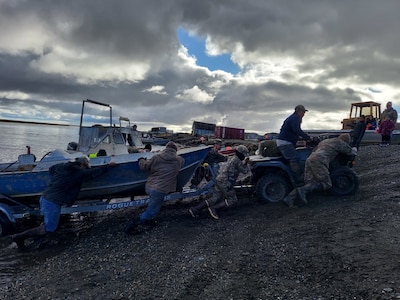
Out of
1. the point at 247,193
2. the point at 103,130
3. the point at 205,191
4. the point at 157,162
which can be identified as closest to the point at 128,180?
the point at 157,162

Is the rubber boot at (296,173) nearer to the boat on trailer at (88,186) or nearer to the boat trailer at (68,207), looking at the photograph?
the boat trailer at (68,207)

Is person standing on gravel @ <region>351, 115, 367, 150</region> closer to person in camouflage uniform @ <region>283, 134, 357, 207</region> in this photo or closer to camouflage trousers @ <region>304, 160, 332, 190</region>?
person in camouflage uniform @ <region>283, 134, 357, 207</region>

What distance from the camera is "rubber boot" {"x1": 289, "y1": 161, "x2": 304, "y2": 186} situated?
23.8ft

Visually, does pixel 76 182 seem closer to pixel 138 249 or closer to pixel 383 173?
pixel 138 249

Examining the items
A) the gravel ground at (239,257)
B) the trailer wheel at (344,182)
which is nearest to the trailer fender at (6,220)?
the gravel ground at (239,257)

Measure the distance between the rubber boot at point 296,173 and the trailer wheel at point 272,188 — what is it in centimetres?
23

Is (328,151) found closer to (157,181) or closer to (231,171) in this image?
(231,171)

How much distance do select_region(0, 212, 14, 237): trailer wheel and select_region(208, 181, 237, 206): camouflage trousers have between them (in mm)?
4222

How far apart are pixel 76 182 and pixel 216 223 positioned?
2.83 m

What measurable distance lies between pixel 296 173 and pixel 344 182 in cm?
98

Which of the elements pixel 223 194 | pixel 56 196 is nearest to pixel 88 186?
pixel 56 196

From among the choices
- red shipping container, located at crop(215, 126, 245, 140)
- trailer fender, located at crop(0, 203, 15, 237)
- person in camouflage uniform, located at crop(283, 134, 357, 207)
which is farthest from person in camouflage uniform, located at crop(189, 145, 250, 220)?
red shipping container, located at crop(215, 126, 245, 140)

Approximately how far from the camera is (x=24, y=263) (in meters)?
5.95

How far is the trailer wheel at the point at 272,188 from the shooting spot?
737 centimetres
